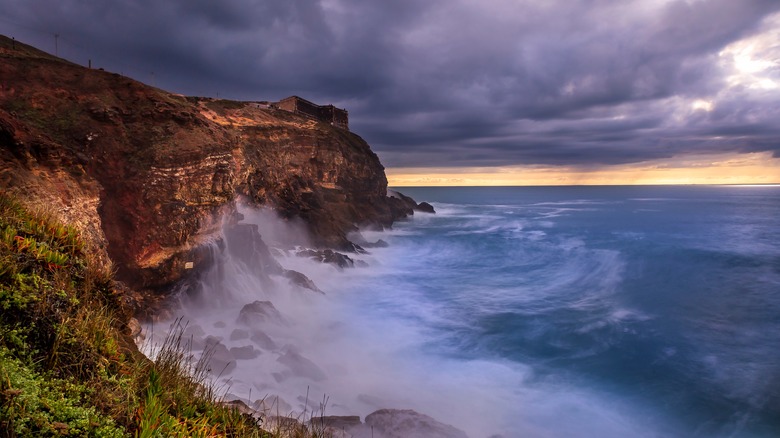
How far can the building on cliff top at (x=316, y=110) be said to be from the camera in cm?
5603

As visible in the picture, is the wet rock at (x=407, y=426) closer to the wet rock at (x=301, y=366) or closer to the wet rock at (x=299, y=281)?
the wet rock at (x=301, y=366)

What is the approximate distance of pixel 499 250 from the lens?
141 ft

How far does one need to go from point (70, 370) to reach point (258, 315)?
1362 cm

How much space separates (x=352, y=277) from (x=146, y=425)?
986 inches

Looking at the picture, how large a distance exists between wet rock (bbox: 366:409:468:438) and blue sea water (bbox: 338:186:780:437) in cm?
129

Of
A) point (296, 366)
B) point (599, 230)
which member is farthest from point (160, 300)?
point (599, 230)

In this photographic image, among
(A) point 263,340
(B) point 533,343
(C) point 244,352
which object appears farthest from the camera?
(B) point 533,343

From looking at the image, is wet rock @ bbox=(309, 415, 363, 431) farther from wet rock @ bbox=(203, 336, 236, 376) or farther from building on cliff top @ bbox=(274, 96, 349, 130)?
building on cliff top @ bbox=(274, 96, 349, 130)

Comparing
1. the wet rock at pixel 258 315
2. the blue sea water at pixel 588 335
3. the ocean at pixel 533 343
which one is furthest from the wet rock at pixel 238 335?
the blue sea water at pixel 588 335

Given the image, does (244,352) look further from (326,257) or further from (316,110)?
(316,110)

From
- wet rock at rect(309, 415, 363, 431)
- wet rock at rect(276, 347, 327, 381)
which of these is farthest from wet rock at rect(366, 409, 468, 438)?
wet rock at rect(276, 347, 327, 381)

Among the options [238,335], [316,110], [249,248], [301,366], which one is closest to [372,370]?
[301,366]

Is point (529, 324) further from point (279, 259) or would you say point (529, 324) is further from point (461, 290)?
point (279, 259)

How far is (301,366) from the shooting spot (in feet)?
46.4
